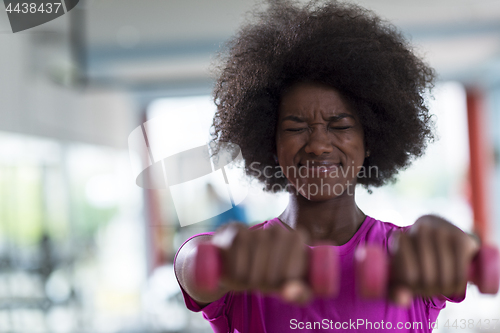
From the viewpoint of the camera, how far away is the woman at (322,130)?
61 centimetres

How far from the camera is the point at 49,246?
2594mm

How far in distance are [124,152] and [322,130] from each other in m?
2.71

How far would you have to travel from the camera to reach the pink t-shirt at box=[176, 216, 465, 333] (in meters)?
0.60

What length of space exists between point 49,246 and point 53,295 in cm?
27

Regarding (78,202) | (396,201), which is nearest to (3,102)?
(78,202)

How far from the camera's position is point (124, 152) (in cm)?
314

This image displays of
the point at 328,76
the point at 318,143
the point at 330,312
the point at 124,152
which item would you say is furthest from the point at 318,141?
the point at 124,152

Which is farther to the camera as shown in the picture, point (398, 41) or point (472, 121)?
point (472, 121)

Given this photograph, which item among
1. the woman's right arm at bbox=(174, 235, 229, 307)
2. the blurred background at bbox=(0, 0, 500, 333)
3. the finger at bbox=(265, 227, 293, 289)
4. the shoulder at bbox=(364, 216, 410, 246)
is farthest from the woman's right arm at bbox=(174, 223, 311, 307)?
the blurred background at bbox=(0, 0, 500, 333)

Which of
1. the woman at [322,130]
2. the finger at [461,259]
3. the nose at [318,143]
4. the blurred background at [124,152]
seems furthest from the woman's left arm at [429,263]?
the blurred background at [124,152]

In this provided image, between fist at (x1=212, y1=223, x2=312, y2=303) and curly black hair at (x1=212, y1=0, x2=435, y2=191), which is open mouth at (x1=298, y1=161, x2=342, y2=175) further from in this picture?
fist at (x1=212, y1=223, x2=312, y2=303)

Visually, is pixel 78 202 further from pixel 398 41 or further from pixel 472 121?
pixel 472 121

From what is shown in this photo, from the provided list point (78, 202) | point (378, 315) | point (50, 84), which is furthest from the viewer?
point (78, 202)

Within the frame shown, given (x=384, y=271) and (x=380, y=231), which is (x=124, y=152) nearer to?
(x=380, y=231)
